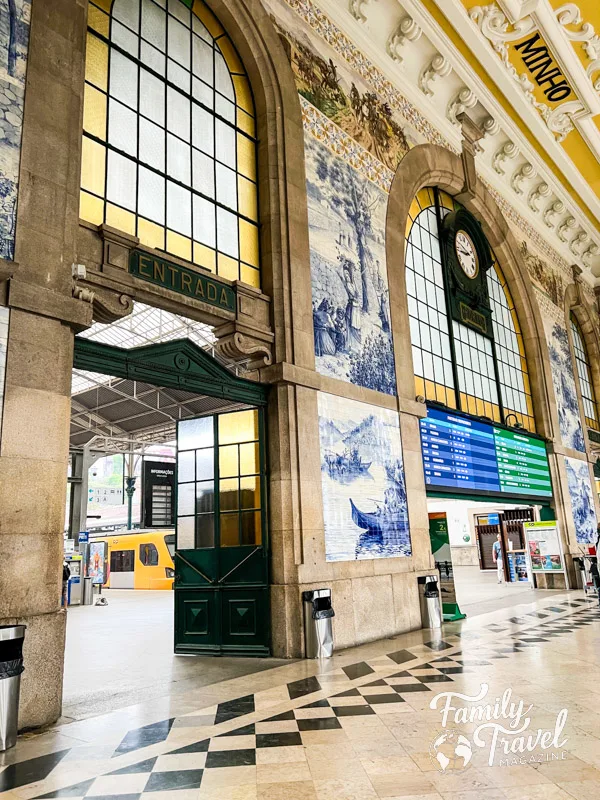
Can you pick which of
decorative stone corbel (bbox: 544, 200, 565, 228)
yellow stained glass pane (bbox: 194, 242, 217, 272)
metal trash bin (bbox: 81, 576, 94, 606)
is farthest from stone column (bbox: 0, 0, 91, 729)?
decorative stone corbel (bbox: 544, 200, 565, 228)

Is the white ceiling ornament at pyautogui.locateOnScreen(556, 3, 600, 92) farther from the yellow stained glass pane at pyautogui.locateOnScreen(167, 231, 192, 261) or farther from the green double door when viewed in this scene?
the green double door

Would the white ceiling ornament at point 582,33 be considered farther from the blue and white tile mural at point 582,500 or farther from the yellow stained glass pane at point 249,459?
the yellow stained glass pane at point 249,459

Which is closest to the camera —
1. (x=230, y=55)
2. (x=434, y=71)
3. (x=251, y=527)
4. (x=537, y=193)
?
(x=251, y=527)

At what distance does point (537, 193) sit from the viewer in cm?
1789

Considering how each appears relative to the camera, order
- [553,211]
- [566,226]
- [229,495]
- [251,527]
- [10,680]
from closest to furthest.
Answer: [10,680] → [251,527] → [229,495] → [553,211] → [566,226]

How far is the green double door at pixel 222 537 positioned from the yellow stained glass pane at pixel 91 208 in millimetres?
3226

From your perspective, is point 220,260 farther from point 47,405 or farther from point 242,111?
point 47,405

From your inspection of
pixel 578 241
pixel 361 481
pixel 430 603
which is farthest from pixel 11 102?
pixel 578 241

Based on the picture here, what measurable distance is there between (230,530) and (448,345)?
7146 mm

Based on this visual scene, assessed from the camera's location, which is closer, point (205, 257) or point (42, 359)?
point (42, 359)

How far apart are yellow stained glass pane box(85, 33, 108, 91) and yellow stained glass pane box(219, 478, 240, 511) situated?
524 cm

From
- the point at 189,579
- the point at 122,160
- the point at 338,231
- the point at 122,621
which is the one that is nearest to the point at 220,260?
the point at 122,160

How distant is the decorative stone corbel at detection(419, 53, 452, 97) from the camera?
41.8 feet

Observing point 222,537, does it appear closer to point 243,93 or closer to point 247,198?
point 247,198
